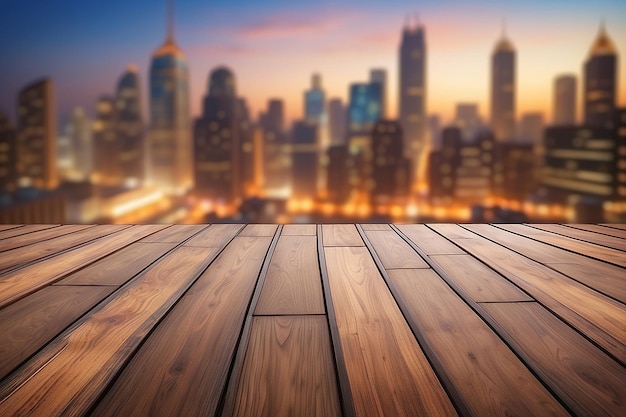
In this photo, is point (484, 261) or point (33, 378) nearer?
point (33, 378)

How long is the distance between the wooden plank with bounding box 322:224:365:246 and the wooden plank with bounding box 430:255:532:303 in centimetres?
54

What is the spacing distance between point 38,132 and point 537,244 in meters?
130

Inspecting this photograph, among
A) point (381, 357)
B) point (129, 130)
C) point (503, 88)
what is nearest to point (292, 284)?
point (381, 357)

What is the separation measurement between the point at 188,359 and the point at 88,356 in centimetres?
26

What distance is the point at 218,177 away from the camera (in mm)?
92938

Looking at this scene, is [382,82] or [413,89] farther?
[413,89]

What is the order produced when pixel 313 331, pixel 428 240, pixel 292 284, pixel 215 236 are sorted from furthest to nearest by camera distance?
pixel 215 236 < pixel 428 240 < pixel 292 284 < pixel 313 331

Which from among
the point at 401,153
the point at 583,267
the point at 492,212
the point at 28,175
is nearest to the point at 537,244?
the point at 583,267

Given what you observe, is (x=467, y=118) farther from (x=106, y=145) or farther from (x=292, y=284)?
(x=292, y=284)

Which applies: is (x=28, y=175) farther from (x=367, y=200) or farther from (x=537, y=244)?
(x=537, y=244)

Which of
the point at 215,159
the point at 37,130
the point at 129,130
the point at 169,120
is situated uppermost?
the point at 169,120

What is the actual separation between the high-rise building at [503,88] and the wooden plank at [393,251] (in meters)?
156

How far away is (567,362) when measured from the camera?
3.48 ft

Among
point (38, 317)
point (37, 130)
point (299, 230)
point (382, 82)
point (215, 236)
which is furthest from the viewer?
point (382, 82)
